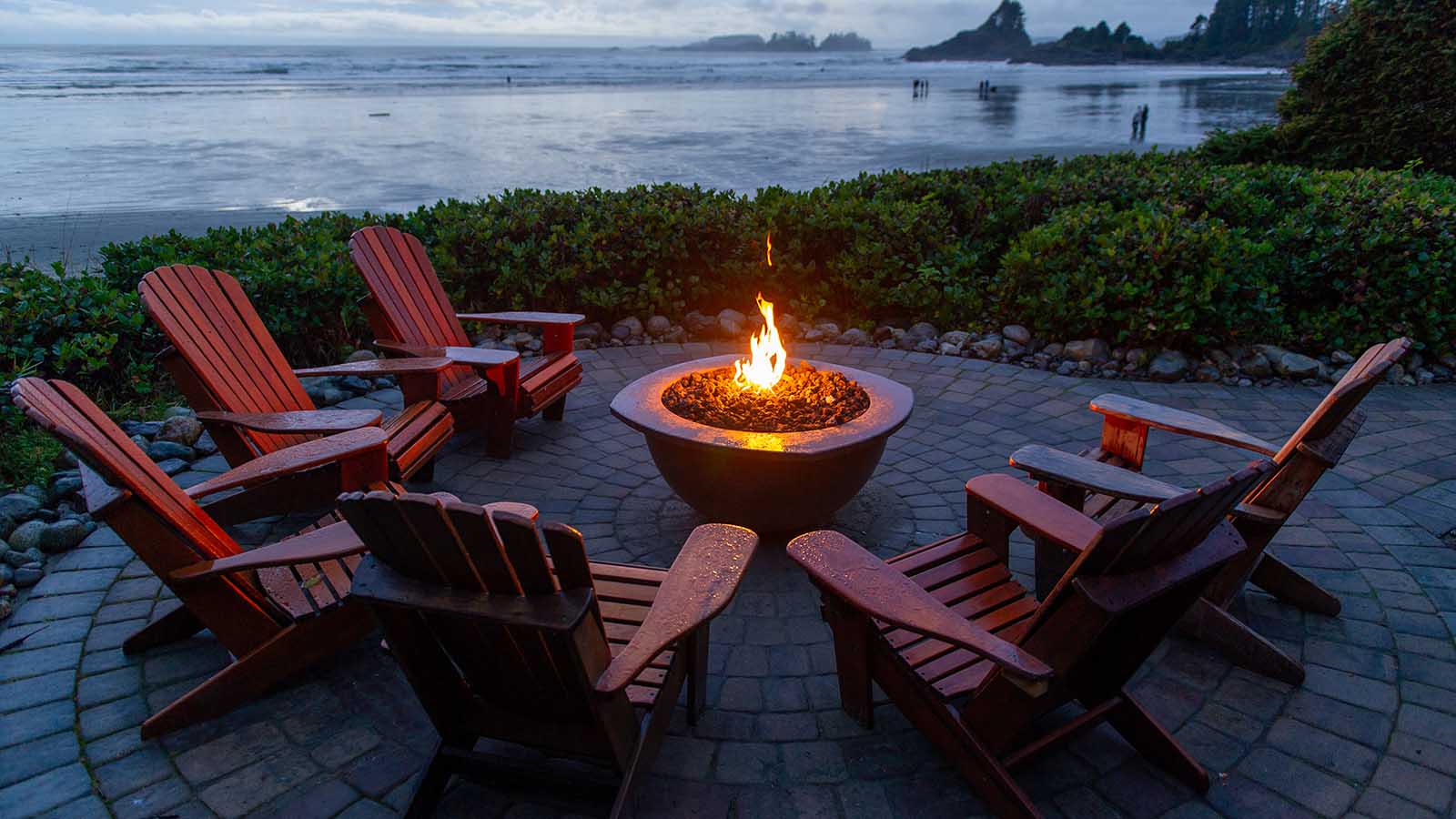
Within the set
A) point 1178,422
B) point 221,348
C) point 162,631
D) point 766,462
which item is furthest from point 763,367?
point 162,631

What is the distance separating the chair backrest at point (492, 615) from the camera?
169cm

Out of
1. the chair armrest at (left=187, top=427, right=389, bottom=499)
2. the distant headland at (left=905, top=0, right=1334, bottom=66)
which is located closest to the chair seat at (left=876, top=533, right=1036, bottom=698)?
the chair armrest at (left=187, top=427, right=389, bottom=499)

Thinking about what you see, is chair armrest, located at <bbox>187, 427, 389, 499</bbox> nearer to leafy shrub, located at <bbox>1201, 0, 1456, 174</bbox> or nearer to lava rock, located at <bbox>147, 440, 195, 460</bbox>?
lava rock, located at <bbox>147, 440, 195, 460</bbox>

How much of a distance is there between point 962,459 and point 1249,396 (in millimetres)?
2233

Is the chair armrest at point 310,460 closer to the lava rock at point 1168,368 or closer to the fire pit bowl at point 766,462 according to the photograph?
the fire pit bowl at point 766,462

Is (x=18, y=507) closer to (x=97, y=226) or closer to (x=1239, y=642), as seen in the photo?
(x=1239, y=642)

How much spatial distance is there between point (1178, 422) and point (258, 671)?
10.9 feet

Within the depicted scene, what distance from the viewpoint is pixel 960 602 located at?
248cm

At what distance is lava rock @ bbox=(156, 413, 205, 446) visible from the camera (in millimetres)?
4375

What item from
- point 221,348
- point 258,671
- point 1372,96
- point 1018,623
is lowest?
point 258,671

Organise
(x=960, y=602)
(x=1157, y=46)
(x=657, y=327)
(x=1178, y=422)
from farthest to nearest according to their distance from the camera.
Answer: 1. (x=1157, y=46)
2. (x=657, y=327)
3. (x=1178, y=422)
4. (x=960, y=602)

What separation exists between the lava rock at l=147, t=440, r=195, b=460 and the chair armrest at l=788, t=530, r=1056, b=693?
361 centimetres

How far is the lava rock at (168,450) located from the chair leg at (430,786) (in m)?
3.00

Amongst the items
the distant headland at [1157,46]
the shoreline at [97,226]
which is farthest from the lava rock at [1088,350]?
the distant headland at [1157,46]
